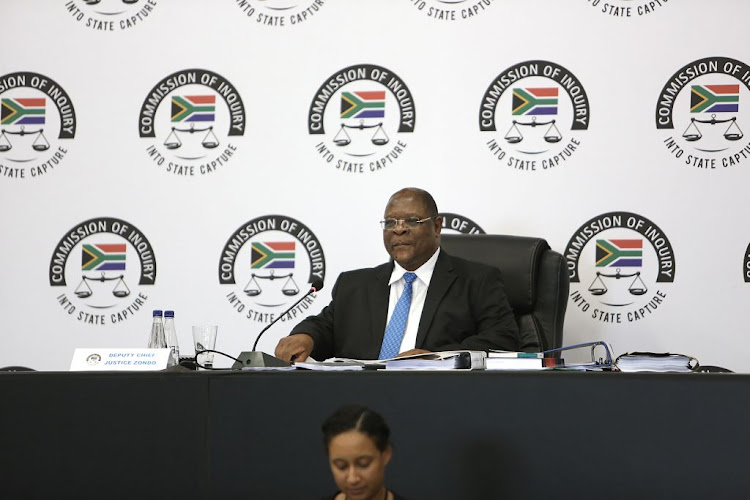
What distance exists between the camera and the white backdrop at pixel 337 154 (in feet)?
13.3

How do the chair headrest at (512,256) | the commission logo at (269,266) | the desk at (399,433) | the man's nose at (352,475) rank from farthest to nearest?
1. the commission logo at (269,266)
2. the chair headrest at (512,256)
3. the desk at (399,433)
4. the man's nose at (352,475)

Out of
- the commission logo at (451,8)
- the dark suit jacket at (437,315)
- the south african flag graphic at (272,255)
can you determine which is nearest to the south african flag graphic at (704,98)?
the commission logo at (451,8)

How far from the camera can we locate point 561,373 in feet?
6.49

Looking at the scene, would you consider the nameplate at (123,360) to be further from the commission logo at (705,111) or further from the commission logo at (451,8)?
the commission logo at (705,111)

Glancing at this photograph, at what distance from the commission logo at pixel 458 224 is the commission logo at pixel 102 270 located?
1368mm

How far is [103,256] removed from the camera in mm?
4383

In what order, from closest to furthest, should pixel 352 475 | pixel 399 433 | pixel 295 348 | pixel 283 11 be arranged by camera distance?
pixel 352 475 → pixel 399 433 → pixel 295 348 → pixel 283 11

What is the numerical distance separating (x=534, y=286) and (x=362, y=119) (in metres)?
1.23

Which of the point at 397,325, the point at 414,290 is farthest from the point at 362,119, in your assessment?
the point at 397,325

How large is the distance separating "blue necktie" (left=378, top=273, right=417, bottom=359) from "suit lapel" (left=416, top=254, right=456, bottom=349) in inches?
3.0

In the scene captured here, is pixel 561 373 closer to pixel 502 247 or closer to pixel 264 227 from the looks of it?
pixel 502 247

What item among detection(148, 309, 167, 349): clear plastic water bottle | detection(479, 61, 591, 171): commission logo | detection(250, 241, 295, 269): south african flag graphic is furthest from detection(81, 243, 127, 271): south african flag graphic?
detection(479, 61, 591, 171): commission logo

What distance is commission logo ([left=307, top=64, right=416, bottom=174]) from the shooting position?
422cm

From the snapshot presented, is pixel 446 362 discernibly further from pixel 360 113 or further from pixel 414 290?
pixel 360 113
